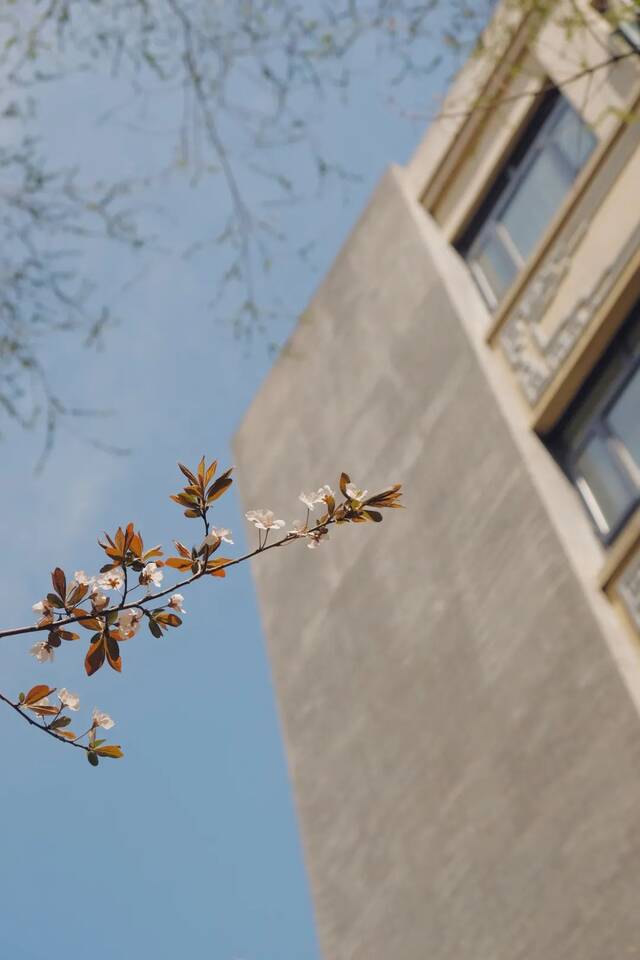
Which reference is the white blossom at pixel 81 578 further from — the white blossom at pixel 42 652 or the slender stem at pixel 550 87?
the slender stem at pixel 550 87

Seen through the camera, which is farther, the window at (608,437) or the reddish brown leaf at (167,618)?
the window at (608,437)

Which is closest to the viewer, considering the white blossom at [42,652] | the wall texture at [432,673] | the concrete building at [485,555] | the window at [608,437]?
the white blossom at [42,652]

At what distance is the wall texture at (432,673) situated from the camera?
708cm

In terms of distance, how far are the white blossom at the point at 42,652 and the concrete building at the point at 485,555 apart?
451cm

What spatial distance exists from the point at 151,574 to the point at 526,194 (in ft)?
28.6

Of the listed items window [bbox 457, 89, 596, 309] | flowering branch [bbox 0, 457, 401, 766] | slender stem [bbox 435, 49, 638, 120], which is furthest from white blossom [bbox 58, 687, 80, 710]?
window [bbox 457, 89, 596, 309]

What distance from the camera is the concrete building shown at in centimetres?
723

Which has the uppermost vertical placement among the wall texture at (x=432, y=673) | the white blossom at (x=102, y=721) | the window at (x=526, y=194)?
the window at (x=526, y=194)

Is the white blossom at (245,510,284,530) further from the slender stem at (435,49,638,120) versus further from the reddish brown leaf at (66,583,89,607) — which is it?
the slender stem at (435,49,638,120)

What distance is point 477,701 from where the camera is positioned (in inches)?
324

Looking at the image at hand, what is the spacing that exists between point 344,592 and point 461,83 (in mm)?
4807

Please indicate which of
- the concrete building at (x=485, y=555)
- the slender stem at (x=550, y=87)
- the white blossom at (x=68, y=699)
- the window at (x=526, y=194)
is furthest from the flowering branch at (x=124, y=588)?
the window at (x=526, y=194)

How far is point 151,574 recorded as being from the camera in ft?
7.83

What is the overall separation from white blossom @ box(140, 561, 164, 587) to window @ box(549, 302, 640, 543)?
19.0 feet
